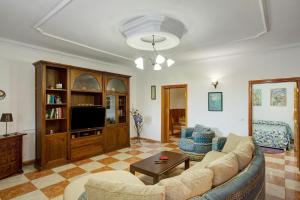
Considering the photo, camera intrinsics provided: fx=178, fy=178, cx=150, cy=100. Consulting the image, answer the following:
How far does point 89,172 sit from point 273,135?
5.24 m

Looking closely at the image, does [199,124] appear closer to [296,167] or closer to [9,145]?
[296,167]

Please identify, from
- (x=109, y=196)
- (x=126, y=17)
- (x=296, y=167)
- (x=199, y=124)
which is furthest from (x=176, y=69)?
(x=109, y=196)

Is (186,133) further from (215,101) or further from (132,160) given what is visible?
(132,160)

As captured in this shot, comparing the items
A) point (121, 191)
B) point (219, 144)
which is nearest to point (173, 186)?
→ point (121, 191)

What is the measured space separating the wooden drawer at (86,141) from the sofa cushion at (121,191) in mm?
3328

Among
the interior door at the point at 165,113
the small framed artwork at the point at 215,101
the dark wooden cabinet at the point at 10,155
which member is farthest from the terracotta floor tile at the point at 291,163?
the dark wooden cabinet at the point at 10,155

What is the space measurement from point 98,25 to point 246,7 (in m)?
2.27

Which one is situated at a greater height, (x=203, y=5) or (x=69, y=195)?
(x=203, y=5)

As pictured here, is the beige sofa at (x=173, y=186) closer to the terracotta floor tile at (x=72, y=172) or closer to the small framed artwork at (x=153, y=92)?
the terracotta floor tile at (x=72, y=172)

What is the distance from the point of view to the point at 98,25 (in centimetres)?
301

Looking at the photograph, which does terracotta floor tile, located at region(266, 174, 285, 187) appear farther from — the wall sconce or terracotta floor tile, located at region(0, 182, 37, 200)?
terracotta floor tile, located at region(0, 182, 37, 200)

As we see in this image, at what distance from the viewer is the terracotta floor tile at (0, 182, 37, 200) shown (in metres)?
2.72

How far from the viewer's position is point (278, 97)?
6512mm

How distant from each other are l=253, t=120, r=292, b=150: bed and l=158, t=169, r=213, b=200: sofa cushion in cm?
490
